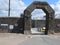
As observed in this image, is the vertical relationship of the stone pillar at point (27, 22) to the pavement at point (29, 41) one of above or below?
above

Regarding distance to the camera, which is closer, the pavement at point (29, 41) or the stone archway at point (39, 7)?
the pavement at point (29, 41)

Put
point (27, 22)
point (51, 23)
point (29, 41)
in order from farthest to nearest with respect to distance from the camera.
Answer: point (51, 23) → point (27, 22) → point (29, 41)

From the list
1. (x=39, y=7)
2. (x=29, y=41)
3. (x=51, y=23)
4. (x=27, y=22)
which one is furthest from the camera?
(x=51, y=23)

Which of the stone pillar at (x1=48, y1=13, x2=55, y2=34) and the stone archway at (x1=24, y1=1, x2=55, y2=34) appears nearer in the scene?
the stone archway at (x1=24, y1=1, x2=55, y2=34)

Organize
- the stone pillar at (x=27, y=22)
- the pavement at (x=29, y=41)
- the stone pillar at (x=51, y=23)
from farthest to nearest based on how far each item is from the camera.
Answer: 1. the stone pillar at (x=51, y=23)
2. the stone pillar at (x=27, y=22)
3. the pavement at (x=29, y=41)

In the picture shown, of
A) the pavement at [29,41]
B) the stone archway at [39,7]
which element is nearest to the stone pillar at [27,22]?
the stone archway at [39,7]

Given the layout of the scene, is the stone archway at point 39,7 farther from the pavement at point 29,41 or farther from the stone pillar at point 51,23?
the pavement at point 29,41

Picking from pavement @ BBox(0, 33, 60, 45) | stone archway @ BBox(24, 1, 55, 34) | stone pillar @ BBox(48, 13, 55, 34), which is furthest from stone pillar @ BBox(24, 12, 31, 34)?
pavement @ BBox(0, 33, 60, 45)

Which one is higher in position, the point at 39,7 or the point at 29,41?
the point at 39,7

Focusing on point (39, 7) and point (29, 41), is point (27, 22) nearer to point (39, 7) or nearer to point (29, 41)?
point (39, 7)

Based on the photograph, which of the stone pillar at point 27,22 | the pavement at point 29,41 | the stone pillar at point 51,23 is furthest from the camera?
the stone pillar at point 51,23

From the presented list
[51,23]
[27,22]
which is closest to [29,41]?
[27,22]

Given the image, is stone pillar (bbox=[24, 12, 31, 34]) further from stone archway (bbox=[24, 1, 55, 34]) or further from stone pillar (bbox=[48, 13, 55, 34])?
stone pillar (bbox=[48, 13, 55, 34])

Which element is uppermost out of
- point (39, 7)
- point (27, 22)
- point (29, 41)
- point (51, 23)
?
point (39, 7)
